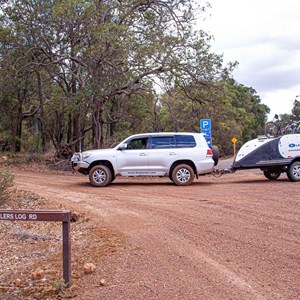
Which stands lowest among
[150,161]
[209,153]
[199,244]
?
[199,244]

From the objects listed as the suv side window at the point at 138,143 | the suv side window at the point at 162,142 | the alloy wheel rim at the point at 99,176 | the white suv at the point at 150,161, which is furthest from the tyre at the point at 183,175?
the alloy wheel rim at the point at 99,176

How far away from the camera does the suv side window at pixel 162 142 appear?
47.1 feet

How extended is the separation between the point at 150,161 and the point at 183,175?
4.12 ft

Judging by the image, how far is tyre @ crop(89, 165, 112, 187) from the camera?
1402cm

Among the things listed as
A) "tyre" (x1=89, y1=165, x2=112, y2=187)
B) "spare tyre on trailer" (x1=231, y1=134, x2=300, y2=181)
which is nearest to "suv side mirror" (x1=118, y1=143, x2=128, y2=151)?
"tyre" (x1=89, y1=165, x2=112, y2=187)

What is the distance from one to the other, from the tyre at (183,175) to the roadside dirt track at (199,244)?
2.09 meters

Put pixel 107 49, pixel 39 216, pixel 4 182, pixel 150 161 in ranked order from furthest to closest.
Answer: pixel 107 49
pixel 150 161
pixel 4 182
pixel 39 216

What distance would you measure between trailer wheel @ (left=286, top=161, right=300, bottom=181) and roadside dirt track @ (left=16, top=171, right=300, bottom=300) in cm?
248

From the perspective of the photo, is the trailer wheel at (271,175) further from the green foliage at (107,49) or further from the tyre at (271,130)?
the green foliage at (107,49)

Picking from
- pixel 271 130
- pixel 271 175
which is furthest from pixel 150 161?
pixel 271 175

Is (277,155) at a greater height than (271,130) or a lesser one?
lesser

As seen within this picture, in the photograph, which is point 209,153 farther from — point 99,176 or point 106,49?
point 106,49

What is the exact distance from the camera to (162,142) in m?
14.4

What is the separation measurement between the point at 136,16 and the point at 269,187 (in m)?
12.1
